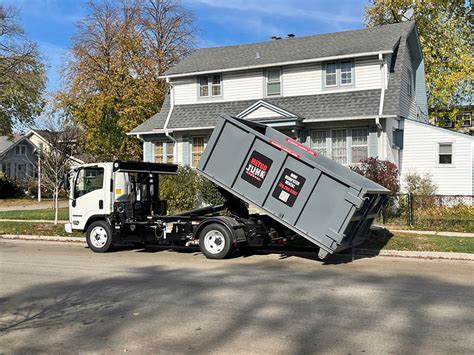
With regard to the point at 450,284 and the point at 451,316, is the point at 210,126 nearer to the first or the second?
the point at 450,284

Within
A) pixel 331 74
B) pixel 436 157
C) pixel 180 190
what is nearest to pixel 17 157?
pixel 180 190

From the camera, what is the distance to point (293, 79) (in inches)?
950

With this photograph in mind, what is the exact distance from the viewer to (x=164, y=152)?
26.7 metres

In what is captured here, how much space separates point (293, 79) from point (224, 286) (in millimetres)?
16492

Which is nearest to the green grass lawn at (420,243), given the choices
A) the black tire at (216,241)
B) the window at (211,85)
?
the black tire at (216,241)

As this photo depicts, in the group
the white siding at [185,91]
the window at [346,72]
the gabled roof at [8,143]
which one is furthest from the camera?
the gabled roof at [8,143]

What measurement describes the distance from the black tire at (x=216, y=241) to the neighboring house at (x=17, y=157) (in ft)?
160

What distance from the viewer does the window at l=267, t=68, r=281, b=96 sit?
970 inches

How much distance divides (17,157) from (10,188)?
45.7 ft

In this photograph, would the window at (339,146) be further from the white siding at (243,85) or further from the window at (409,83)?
the window at (409,83)

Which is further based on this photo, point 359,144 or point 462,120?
point 462,120

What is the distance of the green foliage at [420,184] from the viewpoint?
21906 millimetres

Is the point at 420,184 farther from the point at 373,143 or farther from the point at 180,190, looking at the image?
the point at 180,190

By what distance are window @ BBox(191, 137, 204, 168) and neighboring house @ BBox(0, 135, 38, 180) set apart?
36439 millimetres
